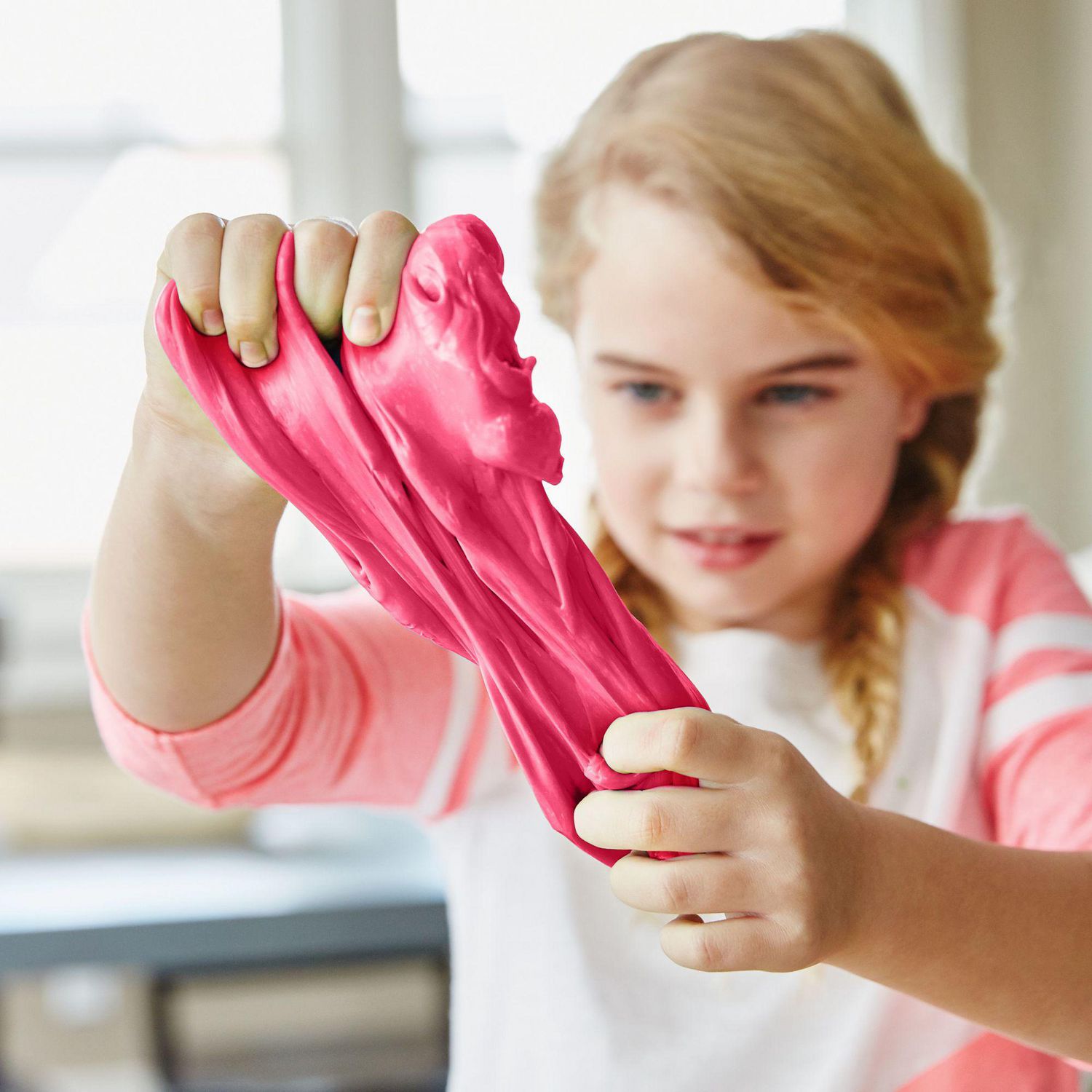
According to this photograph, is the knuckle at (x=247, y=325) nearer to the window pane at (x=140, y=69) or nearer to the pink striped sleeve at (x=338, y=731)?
the pink striped sleeve at (x=338, y=731)

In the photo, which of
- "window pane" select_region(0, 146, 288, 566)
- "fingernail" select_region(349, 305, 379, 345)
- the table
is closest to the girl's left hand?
"fingernail" select_region(349, 305, 379, 345)

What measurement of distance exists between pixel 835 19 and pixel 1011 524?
3.39 feet

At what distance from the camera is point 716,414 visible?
1.88 ft

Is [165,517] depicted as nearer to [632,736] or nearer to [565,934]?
[632,736]

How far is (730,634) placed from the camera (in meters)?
0.68

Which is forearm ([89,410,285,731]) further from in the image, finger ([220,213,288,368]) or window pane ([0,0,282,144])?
window pane ([0,0,282,144])

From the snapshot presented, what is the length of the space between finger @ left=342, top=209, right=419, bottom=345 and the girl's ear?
1.30 ft

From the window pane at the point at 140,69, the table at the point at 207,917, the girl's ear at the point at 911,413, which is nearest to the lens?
the girl's ear at the point at 911,413

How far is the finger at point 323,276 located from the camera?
0.36 metres

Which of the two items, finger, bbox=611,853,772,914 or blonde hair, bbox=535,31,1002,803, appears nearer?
finger, bbox=611,853,772,914

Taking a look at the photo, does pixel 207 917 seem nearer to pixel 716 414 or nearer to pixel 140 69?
pixel 716 414

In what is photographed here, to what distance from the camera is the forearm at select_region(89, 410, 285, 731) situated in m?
0.43

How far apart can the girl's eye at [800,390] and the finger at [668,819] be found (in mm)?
275

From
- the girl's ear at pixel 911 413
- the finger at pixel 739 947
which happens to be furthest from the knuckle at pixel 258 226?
the girl's ear at pixel 911 413
